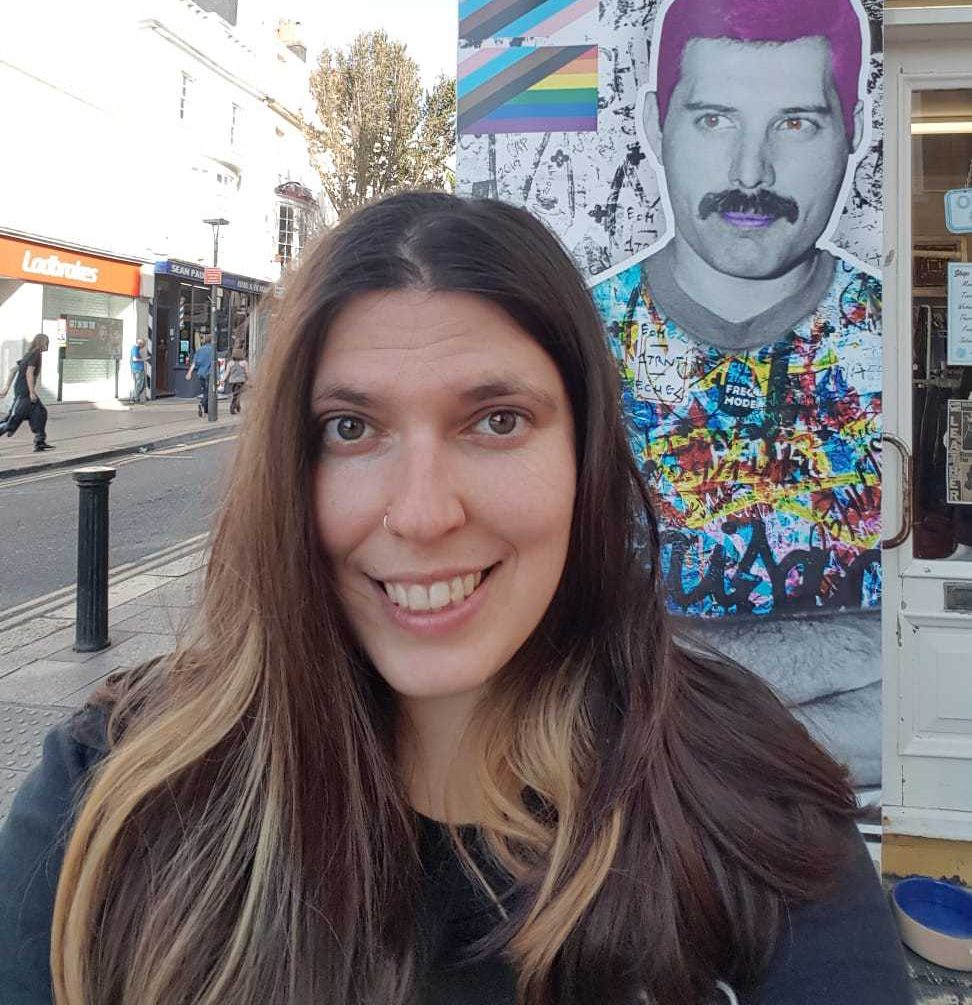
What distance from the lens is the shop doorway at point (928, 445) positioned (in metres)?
2.96

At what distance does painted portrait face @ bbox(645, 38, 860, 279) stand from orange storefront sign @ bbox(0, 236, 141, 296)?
18.8 meters

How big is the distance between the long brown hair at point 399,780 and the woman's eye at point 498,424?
0.12 meters

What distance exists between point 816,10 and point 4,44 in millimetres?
19865

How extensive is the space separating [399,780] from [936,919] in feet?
7.64

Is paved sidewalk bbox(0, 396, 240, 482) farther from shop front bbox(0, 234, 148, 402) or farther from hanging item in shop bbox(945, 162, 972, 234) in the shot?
hanging item in shop bbox(945, 162, 972, 234)

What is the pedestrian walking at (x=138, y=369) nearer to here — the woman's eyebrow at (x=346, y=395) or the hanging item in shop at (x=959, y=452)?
the hanging item in shop at (x=959, y=452)

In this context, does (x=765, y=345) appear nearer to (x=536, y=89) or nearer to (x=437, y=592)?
(x=536, y=89)

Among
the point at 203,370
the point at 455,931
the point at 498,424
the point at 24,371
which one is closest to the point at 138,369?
the point at 203,370

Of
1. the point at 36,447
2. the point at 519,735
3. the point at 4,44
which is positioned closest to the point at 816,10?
the point at 519,735

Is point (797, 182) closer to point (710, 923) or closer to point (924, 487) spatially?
point (924, 487)

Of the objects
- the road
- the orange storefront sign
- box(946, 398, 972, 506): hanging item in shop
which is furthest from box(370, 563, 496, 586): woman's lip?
the orange storefront sign

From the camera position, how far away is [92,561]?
5.15 metres

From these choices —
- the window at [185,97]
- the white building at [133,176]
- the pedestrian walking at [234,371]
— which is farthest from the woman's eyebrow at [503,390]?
the window at [185,97]

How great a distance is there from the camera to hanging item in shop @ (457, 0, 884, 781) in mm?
2848
